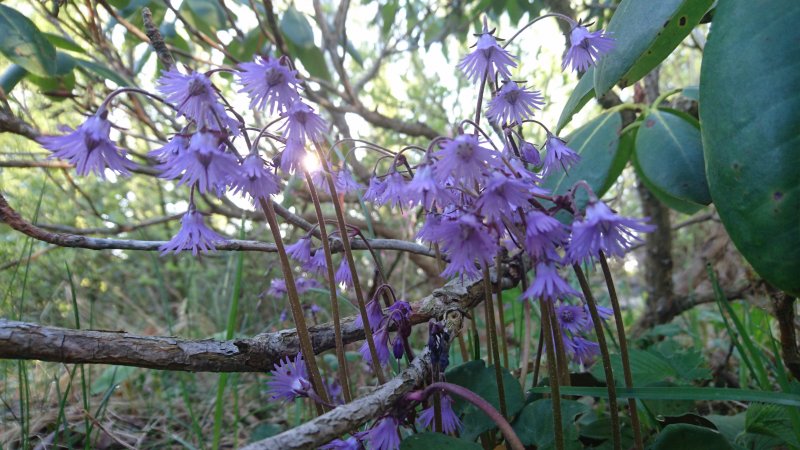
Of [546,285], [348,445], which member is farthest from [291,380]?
[546,285]

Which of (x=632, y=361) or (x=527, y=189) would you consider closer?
(x=527, y=189)

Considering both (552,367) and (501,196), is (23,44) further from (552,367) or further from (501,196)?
(552,367)

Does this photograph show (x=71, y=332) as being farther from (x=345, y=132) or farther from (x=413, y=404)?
(x=345, y=132)

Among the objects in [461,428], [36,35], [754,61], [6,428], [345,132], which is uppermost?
[345,132]

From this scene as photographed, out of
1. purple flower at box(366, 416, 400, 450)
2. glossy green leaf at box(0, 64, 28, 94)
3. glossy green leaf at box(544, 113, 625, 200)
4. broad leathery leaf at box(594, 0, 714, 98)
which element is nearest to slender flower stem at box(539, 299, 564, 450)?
purple flower at box(366, 416, 400, 450)

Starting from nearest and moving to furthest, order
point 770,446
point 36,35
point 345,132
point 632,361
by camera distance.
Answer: point 770,446
point 632,361
point 36,35
point 345,132

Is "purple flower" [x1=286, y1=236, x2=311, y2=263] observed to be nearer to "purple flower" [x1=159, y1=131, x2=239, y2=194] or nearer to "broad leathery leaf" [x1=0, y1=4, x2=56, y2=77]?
"purple flower" [x1=159, y1=131, x2=239, y2=194]

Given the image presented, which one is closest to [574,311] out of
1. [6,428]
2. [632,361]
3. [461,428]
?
[632,361]
